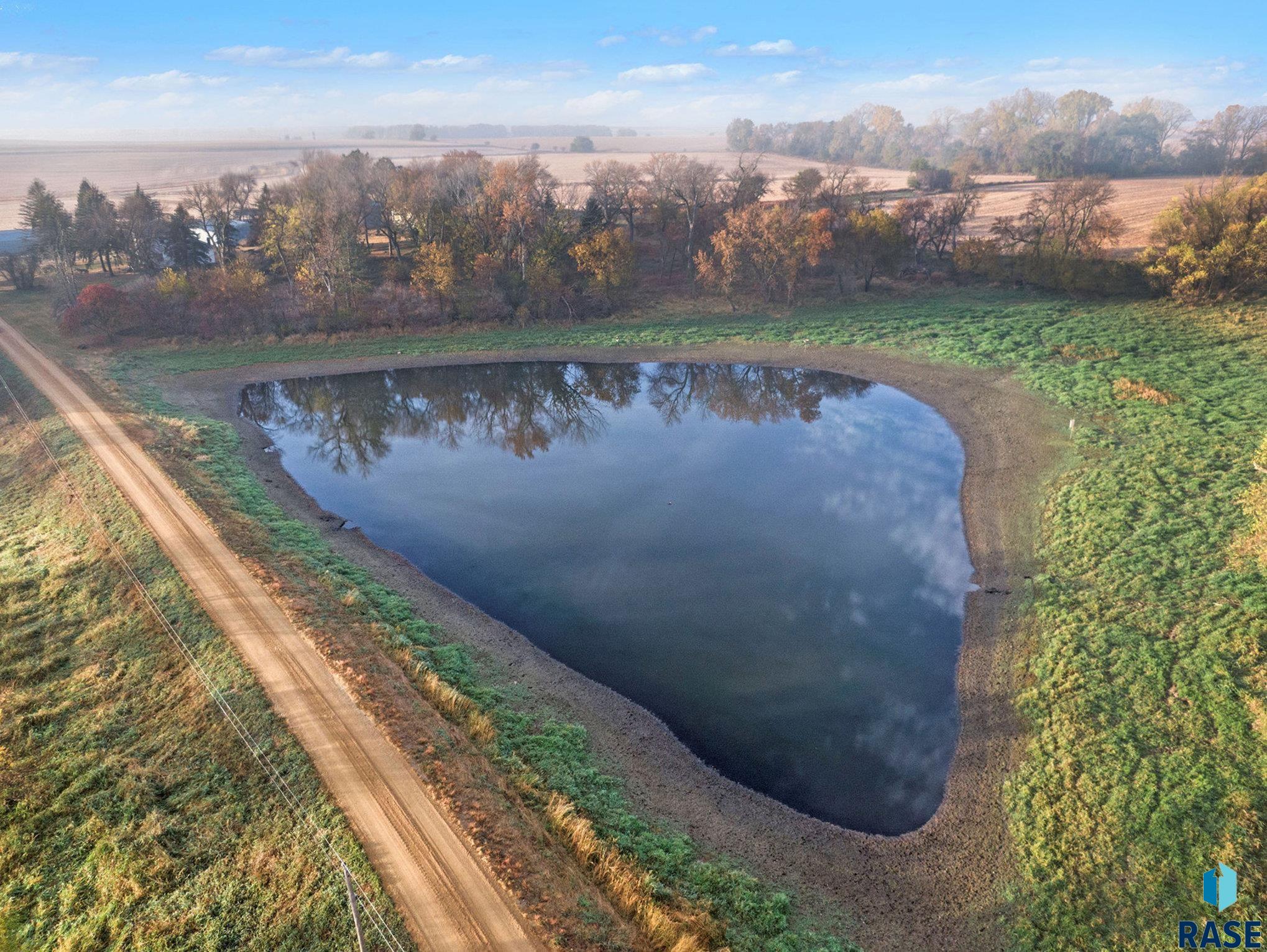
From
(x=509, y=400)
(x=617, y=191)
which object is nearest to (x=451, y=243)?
(x=617, y=191)

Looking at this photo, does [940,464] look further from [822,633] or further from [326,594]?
[326,594]

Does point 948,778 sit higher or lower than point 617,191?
lower

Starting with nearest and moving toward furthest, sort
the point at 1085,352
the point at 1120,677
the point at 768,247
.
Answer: the point at 1120,677 < the point at 1085,352 < the point at 768,247

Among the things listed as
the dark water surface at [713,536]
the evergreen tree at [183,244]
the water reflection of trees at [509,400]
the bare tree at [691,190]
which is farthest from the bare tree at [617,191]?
the evergreen tree at [183,244]

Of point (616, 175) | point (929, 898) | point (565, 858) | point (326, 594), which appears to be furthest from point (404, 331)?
point (929, 898)

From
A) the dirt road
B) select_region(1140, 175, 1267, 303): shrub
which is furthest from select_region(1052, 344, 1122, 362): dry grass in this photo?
the dirt road

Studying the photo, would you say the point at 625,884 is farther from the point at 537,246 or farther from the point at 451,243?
the point at 451,243
